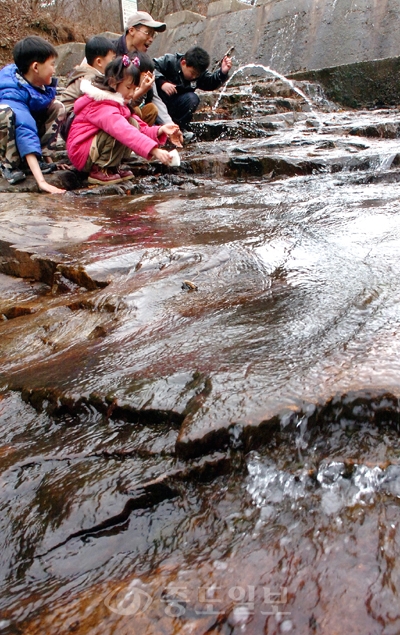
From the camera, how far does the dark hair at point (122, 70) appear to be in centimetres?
377

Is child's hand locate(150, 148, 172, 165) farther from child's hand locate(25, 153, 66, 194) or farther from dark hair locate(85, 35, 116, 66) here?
dark hair locate(85, 35, 116, 66)

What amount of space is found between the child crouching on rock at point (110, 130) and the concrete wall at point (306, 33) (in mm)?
7269

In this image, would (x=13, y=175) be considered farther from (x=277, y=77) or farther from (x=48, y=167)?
(x=277, y=77)

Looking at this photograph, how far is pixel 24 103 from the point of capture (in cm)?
420

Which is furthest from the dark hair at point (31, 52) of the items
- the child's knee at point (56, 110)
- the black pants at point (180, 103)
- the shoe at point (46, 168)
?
the black pants at point (180, 103)

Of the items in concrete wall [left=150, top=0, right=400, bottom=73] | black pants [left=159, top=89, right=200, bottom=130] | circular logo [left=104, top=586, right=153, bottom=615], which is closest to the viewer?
circular logo [left=104, top=586, right=153, bottom=615]

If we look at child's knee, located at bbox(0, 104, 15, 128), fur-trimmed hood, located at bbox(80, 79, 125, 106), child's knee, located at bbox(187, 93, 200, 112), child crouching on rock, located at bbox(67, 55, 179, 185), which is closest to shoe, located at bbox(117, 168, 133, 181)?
child crouching on rock, located at bbox(67, 55, 179, 185)

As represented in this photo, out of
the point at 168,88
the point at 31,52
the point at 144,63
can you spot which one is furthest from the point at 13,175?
the point at 168,88

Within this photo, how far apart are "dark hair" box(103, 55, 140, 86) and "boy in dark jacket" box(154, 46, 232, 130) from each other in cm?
244

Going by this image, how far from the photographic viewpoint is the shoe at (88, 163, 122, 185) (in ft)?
14.6

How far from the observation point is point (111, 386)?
4.18 feet

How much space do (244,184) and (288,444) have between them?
361cm

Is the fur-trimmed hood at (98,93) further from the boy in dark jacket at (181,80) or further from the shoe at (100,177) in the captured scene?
the boy in dark jacket at (181,80)

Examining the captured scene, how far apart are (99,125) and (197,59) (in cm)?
256
